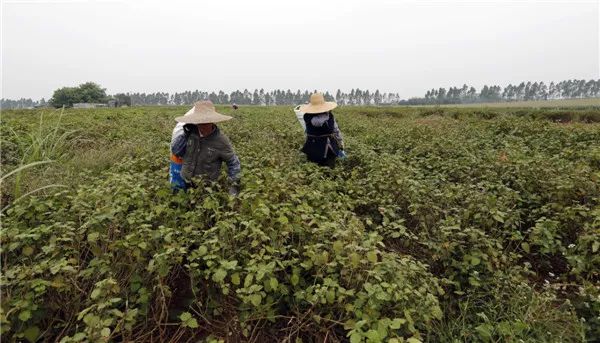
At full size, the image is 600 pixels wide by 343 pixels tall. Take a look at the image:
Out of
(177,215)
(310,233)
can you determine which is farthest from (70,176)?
(310,233)

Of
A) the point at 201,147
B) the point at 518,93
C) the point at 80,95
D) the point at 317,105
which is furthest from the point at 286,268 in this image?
the point at 518,93

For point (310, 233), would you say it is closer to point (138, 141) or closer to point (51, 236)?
point (51, 236)

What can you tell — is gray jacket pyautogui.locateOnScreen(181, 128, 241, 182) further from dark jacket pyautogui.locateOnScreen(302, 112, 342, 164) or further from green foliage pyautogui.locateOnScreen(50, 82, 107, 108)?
green foliage pyautogui.locateOnScreen(50, 82, 107, 108)

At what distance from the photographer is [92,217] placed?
2.52 m

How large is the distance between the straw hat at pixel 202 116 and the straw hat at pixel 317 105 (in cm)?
195

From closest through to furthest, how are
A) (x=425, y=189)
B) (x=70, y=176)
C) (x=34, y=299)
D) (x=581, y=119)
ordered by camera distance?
A: (x=34, y=299) → (x=425, y=189) → (x=70, y=176) → (x=581, y=119)

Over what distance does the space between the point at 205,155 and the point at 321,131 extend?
2.23m

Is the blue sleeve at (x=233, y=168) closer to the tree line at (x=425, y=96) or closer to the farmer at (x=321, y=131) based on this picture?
the farmer at (x=321, y=131)

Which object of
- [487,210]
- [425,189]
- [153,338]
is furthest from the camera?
[425,189]

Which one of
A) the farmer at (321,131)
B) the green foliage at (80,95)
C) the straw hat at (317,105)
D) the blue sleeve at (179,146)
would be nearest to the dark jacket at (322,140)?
the farmer at (321,131)

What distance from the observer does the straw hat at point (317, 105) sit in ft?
17.1

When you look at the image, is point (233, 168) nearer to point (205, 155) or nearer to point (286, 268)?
point (205, 155)

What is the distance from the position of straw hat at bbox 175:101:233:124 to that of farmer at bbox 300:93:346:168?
1.95m

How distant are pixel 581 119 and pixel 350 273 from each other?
83.1ft
